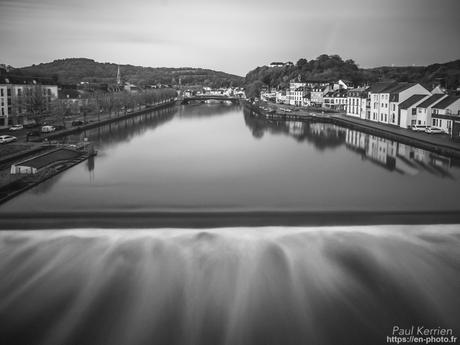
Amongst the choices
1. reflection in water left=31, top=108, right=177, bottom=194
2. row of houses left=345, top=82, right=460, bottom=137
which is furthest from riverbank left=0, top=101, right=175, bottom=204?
row of houses left=345, top=82, right=460, bottom=137

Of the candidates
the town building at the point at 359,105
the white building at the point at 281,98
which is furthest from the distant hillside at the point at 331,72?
the town building at the point at 359,105

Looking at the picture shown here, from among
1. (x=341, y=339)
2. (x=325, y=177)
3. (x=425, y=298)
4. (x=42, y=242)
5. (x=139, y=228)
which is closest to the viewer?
(x=341, y=339)

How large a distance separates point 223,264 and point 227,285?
1.28 feet

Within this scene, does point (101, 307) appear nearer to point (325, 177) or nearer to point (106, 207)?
point (106, 207)

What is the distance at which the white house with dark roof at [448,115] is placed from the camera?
10875mm

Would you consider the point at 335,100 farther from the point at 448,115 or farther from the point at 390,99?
the point at 448,115

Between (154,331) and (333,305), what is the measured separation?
5.04ft

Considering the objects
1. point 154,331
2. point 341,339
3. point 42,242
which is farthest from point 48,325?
point 341,339

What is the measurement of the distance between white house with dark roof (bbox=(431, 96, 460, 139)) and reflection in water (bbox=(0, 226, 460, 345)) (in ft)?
21.2

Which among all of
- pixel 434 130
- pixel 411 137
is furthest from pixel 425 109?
pixel 411 137

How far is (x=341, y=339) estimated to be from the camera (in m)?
3.36

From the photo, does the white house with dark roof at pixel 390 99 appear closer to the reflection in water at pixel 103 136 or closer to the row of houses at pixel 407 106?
the row of houses at pixel 407 106

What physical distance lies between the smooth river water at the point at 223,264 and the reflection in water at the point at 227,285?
0.01m

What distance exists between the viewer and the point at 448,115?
11547 mm
